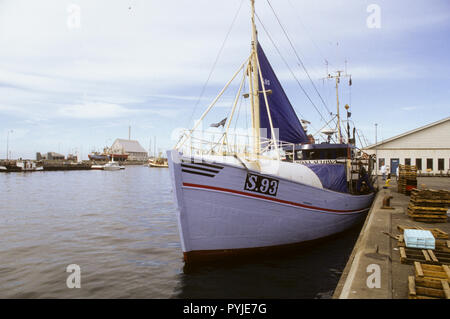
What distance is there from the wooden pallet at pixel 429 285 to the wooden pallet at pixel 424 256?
102 cm

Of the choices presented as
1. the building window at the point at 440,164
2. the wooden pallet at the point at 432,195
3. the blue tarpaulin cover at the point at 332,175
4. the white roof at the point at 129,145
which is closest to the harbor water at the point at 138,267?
the blue tarpaulin cover at the point at 332,175

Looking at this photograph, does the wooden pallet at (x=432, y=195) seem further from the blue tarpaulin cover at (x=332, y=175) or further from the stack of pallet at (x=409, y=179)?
the stack of pallet at (x=409, y=179)

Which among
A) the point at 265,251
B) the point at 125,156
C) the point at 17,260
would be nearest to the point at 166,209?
the point at 17,260

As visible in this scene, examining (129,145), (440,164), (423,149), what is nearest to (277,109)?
(423,149)

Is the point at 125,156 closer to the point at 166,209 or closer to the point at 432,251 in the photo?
the point at 166,209

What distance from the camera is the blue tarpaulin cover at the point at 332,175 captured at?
1240 cm

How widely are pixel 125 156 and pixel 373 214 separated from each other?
483 ft

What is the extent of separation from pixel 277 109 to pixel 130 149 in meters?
164

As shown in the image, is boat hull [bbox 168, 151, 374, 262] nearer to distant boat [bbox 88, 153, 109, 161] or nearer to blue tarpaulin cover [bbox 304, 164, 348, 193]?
blue tarpaulin cover [bbox 304, 164, 348, 193]

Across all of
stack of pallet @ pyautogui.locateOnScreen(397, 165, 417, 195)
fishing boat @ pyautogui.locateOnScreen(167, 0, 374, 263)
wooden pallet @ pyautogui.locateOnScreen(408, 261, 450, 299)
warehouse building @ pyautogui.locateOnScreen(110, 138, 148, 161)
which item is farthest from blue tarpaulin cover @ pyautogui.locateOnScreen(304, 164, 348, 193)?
warehouse building @ pyautogui.locateOnScreen(110, 138, 148, 161)

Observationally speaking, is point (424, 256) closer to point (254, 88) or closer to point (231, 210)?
point (231, 210)

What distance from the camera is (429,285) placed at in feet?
16.5
